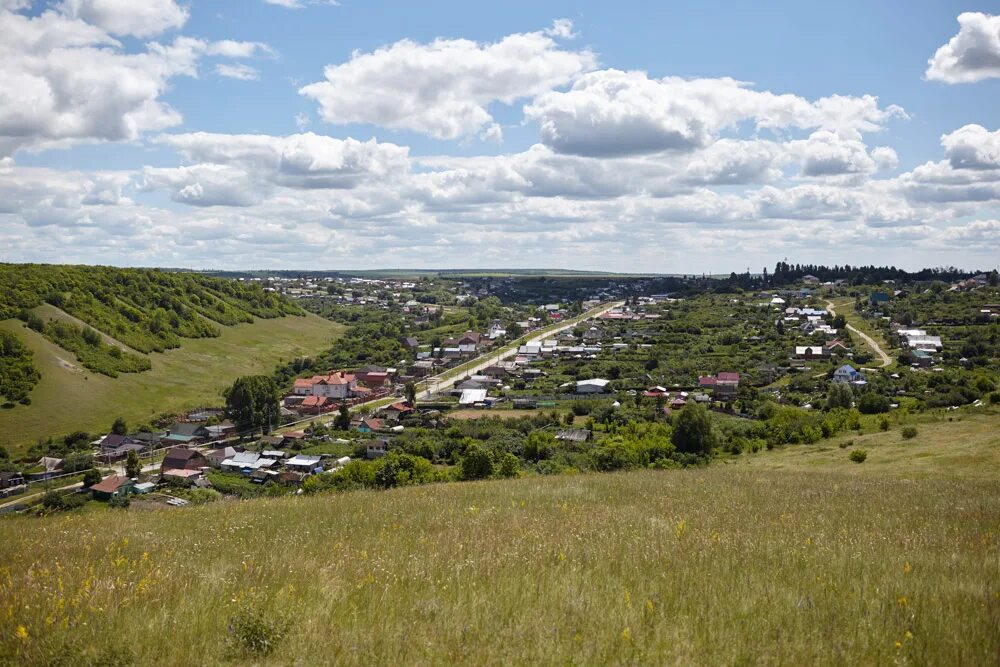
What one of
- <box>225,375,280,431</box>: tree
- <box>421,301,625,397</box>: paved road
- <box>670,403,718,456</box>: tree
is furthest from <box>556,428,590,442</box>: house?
<box>225,375,280,431</box>: tree

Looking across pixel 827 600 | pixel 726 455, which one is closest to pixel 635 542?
pixel 827 600

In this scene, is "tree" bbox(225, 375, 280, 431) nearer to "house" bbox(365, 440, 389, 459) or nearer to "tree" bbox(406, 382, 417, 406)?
"tree" bbox(406, 382, 417, 406)

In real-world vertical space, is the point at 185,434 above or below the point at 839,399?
below

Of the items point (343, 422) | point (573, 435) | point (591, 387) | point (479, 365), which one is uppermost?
point (591, 387)

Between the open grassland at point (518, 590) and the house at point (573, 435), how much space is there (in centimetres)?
4248

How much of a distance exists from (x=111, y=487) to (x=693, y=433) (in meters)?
38.6

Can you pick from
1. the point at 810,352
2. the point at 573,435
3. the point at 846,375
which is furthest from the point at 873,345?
the point at 573,435

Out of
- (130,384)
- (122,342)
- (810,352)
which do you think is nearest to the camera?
(130,384)

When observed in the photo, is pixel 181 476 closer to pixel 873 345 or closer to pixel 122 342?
pixel 122 342

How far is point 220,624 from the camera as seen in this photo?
5305 millimetres

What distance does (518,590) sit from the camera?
604 cm

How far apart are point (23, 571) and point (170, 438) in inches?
2569

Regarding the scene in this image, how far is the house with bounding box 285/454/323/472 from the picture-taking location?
51.5 m

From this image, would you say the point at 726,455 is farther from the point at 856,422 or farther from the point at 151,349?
the point at 151,349
